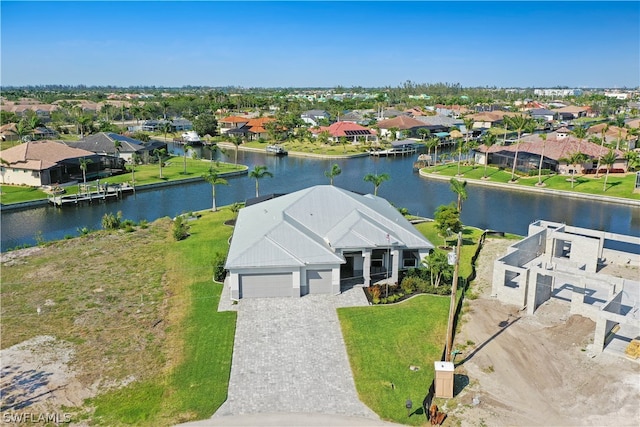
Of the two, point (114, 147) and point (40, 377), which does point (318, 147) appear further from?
point (40, 377)

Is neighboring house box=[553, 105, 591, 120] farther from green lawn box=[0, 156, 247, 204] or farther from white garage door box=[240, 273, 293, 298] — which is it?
white garage door box=[240, 273, 293, 298]

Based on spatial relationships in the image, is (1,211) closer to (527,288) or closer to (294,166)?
(294,166)

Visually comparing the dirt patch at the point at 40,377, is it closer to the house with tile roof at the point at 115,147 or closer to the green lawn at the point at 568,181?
the house with tile roof at the point at 115,147

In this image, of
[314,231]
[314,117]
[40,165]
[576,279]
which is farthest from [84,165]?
[314,117]

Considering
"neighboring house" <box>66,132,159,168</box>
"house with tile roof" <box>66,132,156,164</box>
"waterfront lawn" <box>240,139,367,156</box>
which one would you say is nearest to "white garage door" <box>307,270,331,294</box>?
"house with tile roof" <box>66,132,156,164</box>

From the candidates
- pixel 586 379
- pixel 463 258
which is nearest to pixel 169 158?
pixel 463 258

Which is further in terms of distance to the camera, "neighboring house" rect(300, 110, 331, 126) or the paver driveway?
"neighboring house" rect(300, 110, 331, 126)

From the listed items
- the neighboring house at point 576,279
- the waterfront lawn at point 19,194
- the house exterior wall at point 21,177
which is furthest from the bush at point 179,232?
the house exterior wall at point 21,177

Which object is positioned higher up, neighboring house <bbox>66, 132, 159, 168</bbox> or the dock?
neighboring house <bbox>66, 132, 159, 168</bbox>
